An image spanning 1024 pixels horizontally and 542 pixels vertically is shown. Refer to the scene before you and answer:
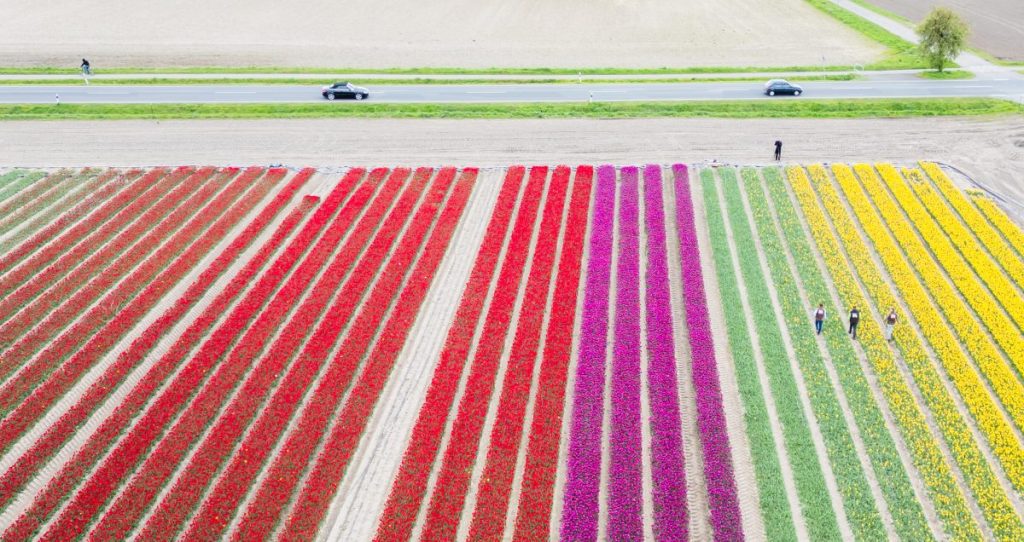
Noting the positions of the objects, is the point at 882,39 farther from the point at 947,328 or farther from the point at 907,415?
the point at 907,415

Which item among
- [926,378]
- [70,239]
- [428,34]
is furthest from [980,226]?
[428,34]

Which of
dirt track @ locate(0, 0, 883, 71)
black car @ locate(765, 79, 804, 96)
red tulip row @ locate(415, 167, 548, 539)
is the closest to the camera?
red tulip row @ locate(415, 167, 548, 539)

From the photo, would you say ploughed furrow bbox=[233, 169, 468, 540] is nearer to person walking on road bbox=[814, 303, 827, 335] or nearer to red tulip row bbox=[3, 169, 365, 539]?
red tulip row bbox=[3, 169, 365, 539]

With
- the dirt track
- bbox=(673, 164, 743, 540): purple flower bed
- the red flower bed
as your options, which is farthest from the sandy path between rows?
the dirt track

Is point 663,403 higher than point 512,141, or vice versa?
point 512,141

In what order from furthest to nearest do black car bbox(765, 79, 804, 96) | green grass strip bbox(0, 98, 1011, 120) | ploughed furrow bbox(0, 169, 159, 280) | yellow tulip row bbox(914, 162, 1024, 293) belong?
black car bbox(765, 79, 804, 96), green grass strip bbox(0, 98, 1011, 120), ploughed furrow bbox(0, 169, 159, 280), yellow tulip row bbox(914, 162, 1024, 293)

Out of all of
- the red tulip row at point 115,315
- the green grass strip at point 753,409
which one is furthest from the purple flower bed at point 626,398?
the red tulip row at point 115,315
